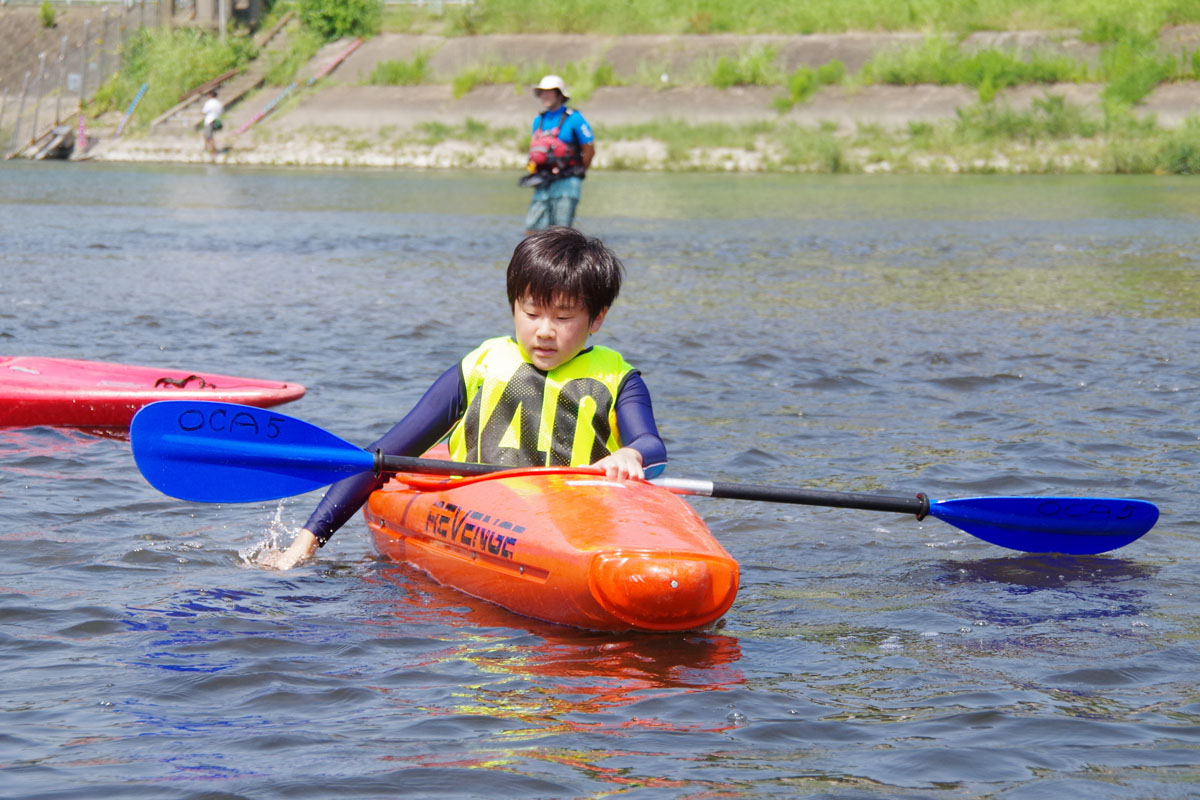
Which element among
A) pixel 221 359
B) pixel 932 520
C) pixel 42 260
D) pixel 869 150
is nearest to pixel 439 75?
pixel 869 150

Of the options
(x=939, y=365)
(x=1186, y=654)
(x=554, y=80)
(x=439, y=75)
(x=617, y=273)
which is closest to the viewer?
(x=1186, y=654)

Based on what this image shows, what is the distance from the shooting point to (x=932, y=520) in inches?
213

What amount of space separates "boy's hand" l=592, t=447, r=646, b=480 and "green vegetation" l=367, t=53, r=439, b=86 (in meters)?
37.4

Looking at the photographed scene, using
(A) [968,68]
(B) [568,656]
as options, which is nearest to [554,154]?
(B) [568,656]

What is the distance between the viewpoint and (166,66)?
43469 millimetres

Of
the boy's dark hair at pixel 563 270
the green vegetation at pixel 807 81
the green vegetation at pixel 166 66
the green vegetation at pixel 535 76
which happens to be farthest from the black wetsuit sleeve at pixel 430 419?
the green vegetation at pixel 166 66

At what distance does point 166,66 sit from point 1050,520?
42663mm

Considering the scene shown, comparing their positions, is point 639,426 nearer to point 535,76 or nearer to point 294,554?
point 294,554

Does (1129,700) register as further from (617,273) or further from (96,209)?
(96,209)

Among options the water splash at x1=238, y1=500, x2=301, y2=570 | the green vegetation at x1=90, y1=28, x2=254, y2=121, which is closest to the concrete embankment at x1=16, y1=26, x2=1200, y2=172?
the green vegetation at x1=90, y1=28, x2=254, y2=121

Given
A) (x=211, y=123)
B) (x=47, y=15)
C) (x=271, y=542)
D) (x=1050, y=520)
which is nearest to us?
(x=1050, y=520)

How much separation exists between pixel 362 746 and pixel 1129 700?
1.78m

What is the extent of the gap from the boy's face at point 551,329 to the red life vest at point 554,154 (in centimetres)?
903

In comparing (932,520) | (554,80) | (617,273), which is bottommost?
(932,520)
